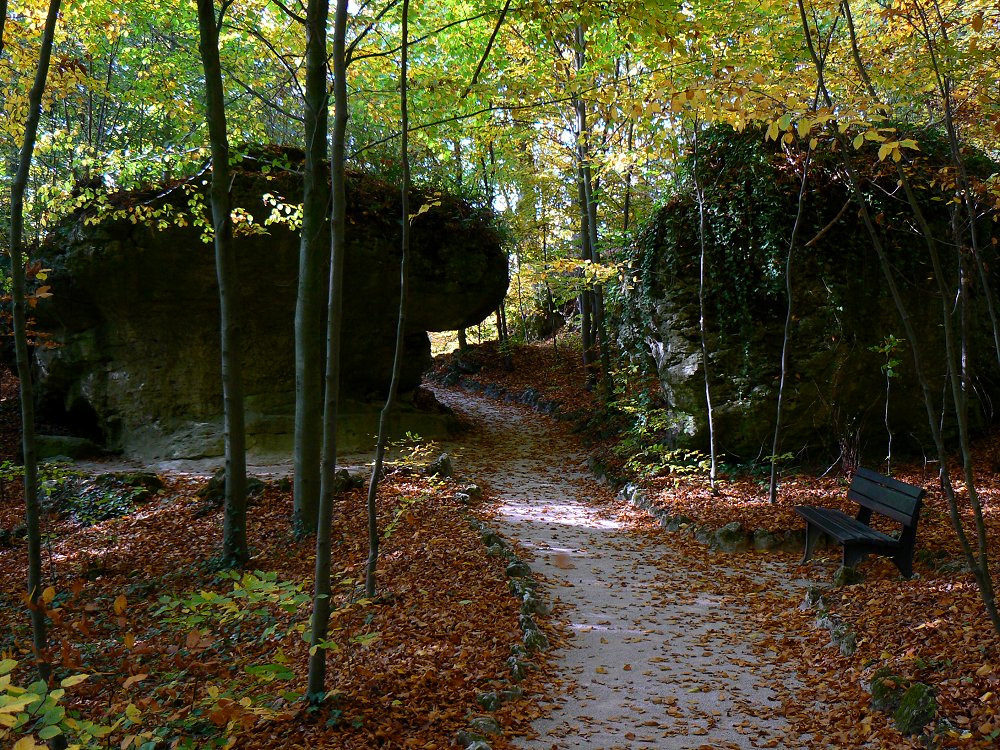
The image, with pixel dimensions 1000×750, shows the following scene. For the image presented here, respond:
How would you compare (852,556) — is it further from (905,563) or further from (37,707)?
(37,707)

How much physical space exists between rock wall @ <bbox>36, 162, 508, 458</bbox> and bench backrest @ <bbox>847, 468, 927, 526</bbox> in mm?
8158

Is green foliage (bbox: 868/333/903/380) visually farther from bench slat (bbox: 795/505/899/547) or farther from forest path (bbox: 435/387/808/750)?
forest path (bbox: 435/387/808/750)

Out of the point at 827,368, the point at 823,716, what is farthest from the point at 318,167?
the point at 827,368

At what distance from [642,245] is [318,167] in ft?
18.7

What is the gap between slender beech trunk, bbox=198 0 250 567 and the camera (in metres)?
6.17

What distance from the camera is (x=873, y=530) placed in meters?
5.79

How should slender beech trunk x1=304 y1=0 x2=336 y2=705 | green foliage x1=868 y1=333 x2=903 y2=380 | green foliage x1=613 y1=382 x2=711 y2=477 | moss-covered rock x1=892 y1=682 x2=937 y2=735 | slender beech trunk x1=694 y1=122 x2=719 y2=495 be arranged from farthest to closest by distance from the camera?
green foliage x1=613 y1=382 x2=711 y2=477
slender beech trunk x1=694 y1=122 x2=719 y2=495
green foliage x1=868 y1=333 x2=903 y2=380
slender beech trunk x1=304 y1=0 x2=336 y2=705
moss-covered rock x1=892 y1=682 x2=937 y2=735

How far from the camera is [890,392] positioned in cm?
909

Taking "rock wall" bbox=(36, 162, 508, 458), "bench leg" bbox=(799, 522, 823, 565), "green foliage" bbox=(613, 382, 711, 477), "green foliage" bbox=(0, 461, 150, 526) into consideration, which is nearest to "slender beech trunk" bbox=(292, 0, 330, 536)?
"green foliage" bbox=(0, 461, 150, 526)


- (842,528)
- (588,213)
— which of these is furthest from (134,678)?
(588,213)

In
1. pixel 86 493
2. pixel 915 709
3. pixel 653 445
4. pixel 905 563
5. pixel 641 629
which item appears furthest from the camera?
pixel 653 445

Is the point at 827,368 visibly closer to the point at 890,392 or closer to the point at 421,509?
the point at 890,392

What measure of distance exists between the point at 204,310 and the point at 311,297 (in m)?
5.60

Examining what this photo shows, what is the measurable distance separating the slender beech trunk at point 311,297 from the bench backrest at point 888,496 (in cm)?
594
